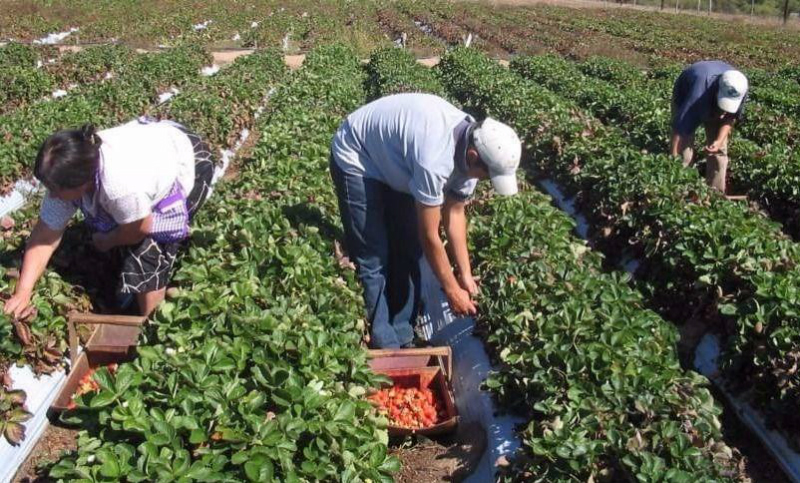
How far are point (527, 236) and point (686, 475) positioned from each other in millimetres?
2508

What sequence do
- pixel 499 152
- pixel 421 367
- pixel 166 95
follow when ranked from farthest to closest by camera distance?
pixel 166 95 < pixel 421 367 < pixel 499 152

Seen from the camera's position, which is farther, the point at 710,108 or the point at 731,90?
the point at 710,108

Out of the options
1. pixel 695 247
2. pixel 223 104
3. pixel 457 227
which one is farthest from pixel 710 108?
pixel 223 104

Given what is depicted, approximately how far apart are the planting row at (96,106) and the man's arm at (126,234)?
14.4 ft

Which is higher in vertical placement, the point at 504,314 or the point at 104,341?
the point at 504,314

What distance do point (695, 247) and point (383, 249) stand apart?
244 cm

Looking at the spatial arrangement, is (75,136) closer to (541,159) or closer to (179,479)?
(179,479)

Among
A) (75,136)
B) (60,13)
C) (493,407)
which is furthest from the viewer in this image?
(60,13)

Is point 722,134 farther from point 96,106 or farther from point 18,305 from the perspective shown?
point 96,106

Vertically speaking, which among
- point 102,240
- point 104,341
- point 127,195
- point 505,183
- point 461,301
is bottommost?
point 104,341

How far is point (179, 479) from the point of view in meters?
2.53

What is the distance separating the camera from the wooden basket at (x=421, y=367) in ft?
14.1

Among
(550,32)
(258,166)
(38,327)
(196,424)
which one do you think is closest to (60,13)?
(550,32)

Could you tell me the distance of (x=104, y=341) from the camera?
4.38m
